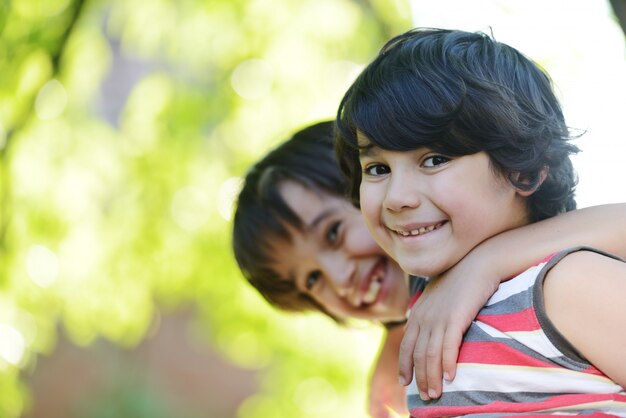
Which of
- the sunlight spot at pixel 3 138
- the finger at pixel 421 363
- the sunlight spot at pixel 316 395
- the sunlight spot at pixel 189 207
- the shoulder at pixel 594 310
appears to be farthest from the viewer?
the sunlight spot at pixel 189 207

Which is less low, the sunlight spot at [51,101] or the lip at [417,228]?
the sunlight spot at [51,101]

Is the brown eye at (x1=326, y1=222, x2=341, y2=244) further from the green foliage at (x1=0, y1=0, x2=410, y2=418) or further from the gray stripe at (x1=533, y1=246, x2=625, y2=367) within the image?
the green foliage at (x1=0, y1=0, x2=410, y2=418)

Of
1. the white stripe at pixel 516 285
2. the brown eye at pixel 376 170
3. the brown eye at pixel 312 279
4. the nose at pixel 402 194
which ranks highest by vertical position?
the brown eye at pixel 376 170

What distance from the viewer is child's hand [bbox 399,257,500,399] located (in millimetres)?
1532

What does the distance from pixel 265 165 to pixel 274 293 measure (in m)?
0.36

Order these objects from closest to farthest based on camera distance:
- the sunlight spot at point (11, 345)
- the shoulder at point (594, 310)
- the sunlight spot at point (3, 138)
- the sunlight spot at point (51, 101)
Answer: the shoulder at point (594, 310)
the sunlight spot at point (3, 138)
the sunlight spot at point (11, 345)
the sunlight spot at point (51, 101)

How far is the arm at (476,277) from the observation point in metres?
1.54

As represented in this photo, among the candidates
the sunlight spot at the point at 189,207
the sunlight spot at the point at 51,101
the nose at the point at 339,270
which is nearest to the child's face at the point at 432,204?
the nose at the point at 339,270

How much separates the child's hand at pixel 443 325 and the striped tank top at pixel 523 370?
2cm

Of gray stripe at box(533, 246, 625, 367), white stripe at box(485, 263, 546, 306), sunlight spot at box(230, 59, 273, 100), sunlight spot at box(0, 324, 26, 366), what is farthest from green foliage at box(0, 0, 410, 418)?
gray stripe at box(533, 246, 625, 367)

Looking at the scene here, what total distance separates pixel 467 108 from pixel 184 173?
3183 mm

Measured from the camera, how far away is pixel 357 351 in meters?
4.32

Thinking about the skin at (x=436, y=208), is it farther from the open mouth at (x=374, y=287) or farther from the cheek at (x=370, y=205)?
the open mouth at (x=374, y=287)

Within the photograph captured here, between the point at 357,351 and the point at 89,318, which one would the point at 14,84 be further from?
the point at 357,351
